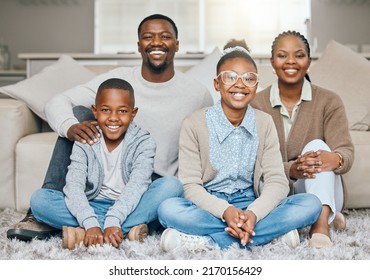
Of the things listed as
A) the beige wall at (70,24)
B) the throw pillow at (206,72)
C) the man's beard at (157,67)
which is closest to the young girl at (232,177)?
the man's beard at (157,67)

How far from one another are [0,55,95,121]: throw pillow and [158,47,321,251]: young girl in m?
0.89

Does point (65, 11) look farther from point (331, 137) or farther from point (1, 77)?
point (331, 137)

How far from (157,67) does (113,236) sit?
62 cm

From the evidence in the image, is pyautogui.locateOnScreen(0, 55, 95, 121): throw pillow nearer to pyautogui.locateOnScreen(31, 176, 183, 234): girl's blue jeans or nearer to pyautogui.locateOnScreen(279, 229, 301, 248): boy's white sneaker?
pyautogui.locateOnScreen(31, 176, 183, 234): girl's blue jeans

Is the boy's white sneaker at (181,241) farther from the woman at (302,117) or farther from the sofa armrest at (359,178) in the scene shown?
the sofa armrest at (359,178)

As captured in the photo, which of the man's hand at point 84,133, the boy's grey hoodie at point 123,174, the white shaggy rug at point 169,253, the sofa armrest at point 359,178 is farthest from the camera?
the sofa armrest at point 359,178

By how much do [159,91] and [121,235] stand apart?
22.5 inches

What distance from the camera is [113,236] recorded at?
4.64 ft

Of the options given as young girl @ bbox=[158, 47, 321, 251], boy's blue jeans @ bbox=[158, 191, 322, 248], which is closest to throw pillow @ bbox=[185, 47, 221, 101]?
young girl @ bbox=[158, 47, 321, 251]

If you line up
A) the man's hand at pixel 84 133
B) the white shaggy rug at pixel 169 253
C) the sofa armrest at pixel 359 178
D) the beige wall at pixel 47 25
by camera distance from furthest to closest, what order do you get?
the beige wall at pixel 47 25 < the sofa armrest at pixel 359 178 < the man's hand at pixel 84 133 < the white shaggy rug at pixel 169 253

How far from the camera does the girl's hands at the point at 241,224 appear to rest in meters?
1.37

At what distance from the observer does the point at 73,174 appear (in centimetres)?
156

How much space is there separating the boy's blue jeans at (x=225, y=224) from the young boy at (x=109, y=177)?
129mm
